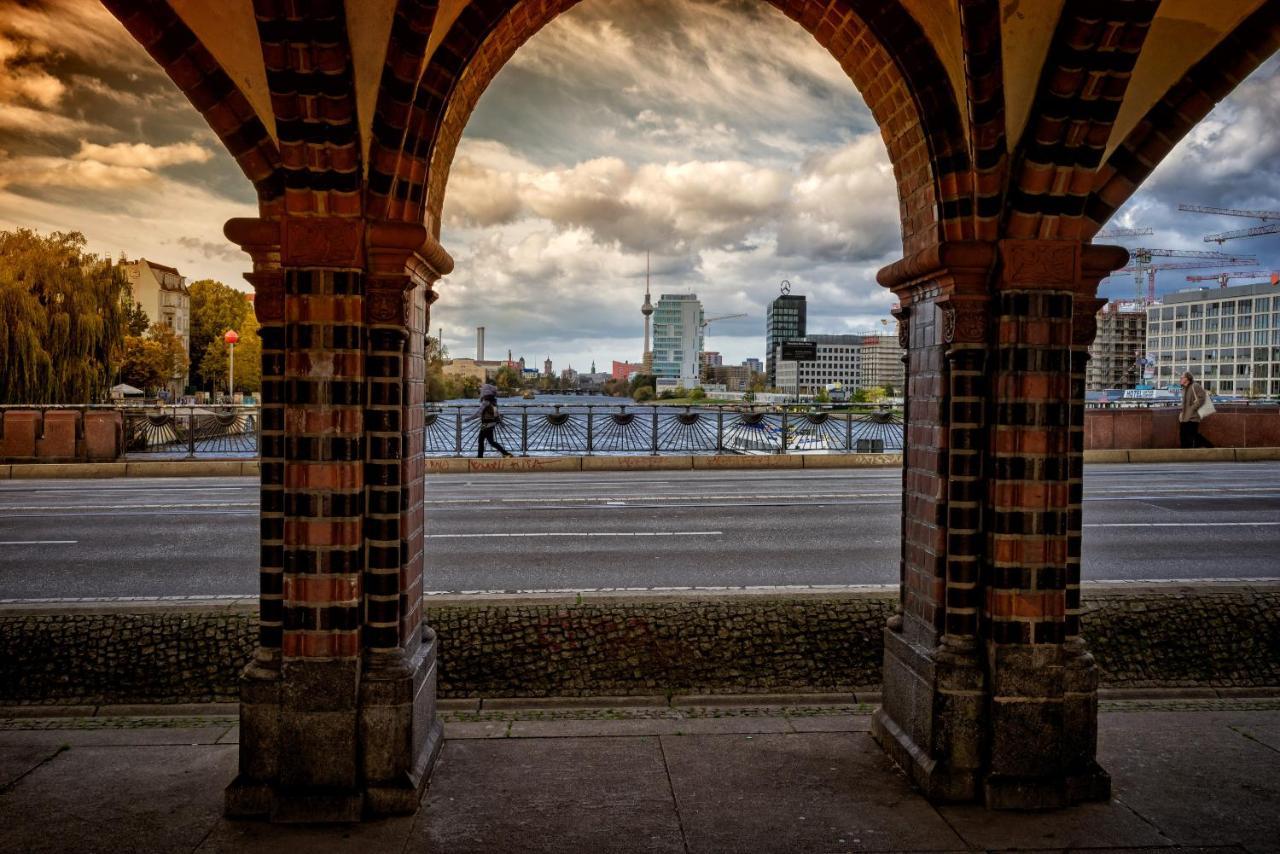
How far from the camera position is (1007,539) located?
4.40 m

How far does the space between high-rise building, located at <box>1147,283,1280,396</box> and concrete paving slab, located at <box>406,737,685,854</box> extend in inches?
6839

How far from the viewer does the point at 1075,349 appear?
4.66 meters

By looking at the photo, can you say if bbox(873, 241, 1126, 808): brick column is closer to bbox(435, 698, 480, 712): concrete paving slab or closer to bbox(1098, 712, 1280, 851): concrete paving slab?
bbox(1098, 712, 1280, 851): concrete paving slab

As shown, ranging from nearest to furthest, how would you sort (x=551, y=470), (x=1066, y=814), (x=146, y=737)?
(x=1066, y=814), (x=146, y=737), (x=551, y=470)

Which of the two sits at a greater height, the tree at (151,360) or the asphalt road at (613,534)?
the tree at (151,360)

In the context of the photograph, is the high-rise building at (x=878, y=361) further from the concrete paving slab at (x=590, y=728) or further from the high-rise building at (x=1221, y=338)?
the concrete paving slab at (x=590, y=728)

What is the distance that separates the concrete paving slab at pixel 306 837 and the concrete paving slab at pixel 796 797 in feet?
4.54

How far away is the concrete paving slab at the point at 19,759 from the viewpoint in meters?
4.48

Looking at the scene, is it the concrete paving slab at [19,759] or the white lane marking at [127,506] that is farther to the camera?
the white lane marking at [127,506]

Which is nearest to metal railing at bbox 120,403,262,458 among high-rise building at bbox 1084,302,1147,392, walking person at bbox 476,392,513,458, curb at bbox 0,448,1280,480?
curb at bbox 0,448,1280,480

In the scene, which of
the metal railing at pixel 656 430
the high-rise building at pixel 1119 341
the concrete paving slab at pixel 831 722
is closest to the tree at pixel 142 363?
the metal railing at pixel 656 430

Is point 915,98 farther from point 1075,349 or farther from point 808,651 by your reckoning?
point 808,651

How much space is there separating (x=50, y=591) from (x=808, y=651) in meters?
7.27

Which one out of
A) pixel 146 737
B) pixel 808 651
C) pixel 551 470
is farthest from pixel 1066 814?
pixel 551 470
